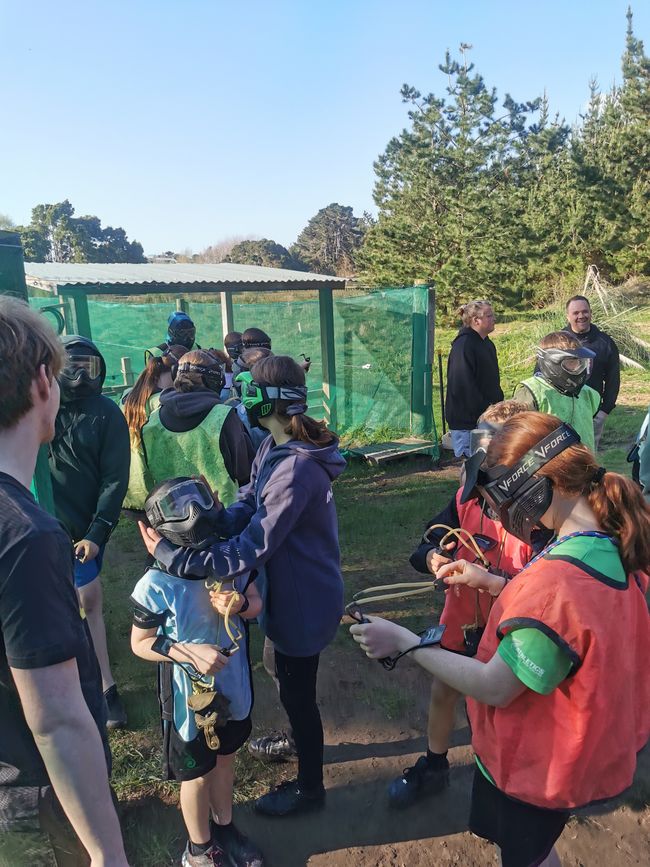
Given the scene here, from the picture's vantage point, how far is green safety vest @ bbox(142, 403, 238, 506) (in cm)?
336

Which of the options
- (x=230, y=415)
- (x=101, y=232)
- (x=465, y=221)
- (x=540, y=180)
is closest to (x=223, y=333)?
(x=230, y=415)

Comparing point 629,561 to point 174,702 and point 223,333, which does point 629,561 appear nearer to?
point 174,702

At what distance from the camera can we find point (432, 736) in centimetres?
295

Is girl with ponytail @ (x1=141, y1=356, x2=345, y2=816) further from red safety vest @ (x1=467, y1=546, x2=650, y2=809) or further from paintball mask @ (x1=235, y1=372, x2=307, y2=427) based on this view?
red safety vest @ (x1=467, y1=546, x2=650, y2=809)

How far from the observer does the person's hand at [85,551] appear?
3.18 metres

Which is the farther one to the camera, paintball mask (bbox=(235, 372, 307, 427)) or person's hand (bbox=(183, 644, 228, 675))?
paintball mask (bbox=(235, 372, 307, 427))

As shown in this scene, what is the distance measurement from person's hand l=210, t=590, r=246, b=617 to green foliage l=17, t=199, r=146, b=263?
5836 centimetres

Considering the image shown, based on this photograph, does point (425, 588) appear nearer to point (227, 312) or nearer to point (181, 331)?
point (181, 331)

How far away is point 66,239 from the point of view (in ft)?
195

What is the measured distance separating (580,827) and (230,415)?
8.55 ft

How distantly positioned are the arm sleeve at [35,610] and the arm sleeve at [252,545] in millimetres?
912

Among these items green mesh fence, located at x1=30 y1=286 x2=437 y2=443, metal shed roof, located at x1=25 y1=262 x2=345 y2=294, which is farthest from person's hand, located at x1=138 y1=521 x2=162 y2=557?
green mesh fence, located at x1=30 y1=286 x2=437 y2=443

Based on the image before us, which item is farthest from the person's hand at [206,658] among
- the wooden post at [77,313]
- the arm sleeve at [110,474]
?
the wooden post at [77,313]

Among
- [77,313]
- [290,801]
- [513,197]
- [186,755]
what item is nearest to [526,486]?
[186,755]
